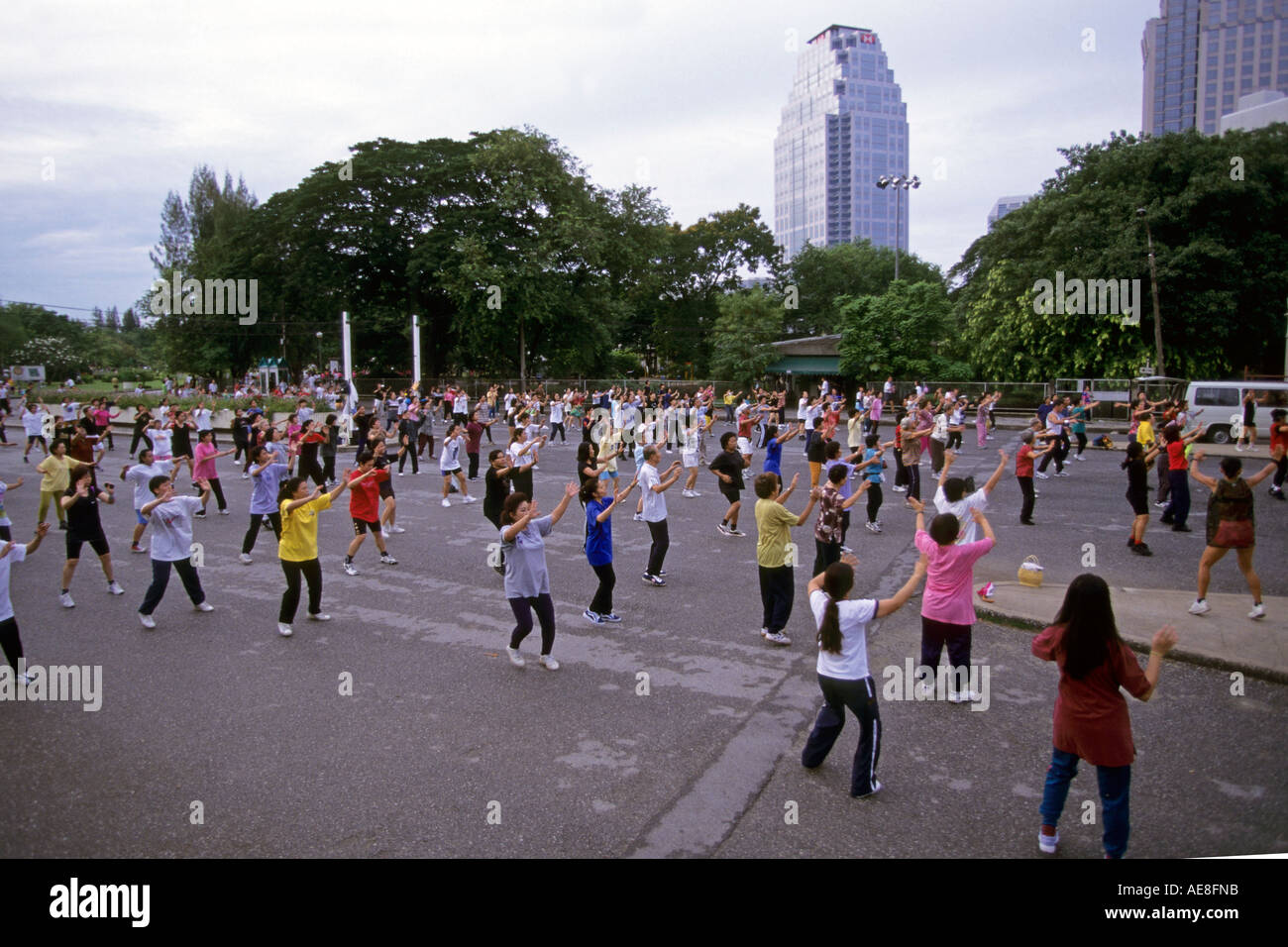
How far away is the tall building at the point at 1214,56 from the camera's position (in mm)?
143625

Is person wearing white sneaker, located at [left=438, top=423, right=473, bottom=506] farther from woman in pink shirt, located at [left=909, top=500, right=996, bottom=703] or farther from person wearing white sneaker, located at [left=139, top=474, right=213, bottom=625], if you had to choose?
woman in pink shirt, located at [left=909, top=500, right=996, bottom=703]

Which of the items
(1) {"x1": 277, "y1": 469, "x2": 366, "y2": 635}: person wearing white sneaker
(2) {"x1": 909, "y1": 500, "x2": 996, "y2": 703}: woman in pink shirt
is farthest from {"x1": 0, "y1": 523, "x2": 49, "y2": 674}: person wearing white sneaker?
(2) {"x1": 909, "y1": 500, "x2": 996, "y2": 703}: woman in pink shirt

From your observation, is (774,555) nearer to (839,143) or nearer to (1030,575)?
(1030,575)

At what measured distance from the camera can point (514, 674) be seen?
721 cm

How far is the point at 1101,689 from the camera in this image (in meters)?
4.20

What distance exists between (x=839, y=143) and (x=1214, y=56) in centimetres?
6558

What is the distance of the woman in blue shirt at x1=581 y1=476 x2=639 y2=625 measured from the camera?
27.8 ft

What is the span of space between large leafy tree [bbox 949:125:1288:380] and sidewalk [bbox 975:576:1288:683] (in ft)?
93.5

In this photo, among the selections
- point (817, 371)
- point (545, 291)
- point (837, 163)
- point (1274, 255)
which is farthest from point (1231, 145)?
point (837, 163)

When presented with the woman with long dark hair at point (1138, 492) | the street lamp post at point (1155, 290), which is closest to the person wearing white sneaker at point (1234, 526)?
the woman with long dark hair at point (1138, 492)
